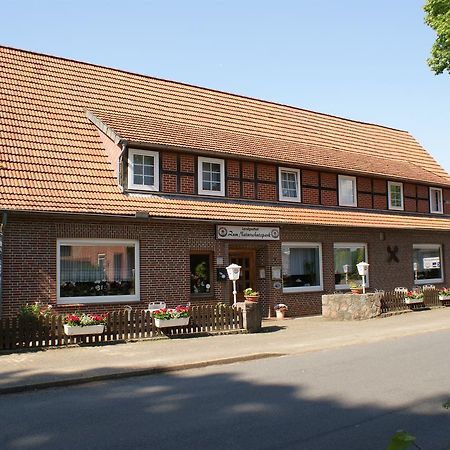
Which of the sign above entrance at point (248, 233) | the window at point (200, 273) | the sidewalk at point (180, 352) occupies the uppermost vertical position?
the sign above entrance at point (248, 233)

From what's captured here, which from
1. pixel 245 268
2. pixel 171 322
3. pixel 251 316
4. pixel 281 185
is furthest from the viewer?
pixel 281 185

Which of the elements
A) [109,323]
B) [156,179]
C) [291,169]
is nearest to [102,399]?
[109,323]

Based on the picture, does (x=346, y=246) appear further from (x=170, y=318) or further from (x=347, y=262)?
(x=170, y=318)

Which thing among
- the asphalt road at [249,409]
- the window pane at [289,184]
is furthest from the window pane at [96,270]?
the window pane at [289,184]

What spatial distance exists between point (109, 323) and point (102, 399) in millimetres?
5677

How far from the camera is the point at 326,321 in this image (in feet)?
60.2

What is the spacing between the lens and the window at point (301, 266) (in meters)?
19.9

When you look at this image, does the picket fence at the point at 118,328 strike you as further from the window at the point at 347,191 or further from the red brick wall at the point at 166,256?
the window at the point at 347,191

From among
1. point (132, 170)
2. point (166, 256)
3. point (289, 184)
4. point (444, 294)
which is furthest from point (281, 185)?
point (444, 294)

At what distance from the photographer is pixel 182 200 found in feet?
58.3

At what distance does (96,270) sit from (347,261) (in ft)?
33.4

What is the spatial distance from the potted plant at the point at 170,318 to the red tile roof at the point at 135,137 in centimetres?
324

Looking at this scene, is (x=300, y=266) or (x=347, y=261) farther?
(x=347, y=261)

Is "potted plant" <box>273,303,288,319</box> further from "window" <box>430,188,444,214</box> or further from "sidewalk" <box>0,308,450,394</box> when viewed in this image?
"window" <box>430,188,444,214</box>
